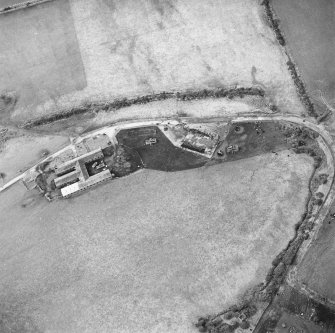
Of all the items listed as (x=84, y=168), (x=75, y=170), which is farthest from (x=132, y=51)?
(x=75, y=170)

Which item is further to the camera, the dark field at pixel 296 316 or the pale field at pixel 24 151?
the pale field at pixel 24 151

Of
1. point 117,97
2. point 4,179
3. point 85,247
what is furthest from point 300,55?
point 4,179

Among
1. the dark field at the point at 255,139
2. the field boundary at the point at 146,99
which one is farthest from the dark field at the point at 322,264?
the field boundary at the point at 146,99

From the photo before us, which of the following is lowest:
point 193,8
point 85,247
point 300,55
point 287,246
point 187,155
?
point 287,246

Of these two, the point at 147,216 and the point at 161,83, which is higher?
the point at 161,83

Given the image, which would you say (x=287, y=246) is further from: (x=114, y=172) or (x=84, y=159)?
(x=84, y=159)

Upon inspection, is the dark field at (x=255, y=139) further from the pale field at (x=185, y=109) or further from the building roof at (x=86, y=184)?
the building roof at (x=86, y=184)

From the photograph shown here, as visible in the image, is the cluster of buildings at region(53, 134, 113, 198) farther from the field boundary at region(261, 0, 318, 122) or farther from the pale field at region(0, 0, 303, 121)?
the field boundary at region(261, 0, 318, 122)

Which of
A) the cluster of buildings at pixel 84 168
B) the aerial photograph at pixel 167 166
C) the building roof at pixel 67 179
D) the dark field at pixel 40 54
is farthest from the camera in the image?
the dark field at pixel 40 54
